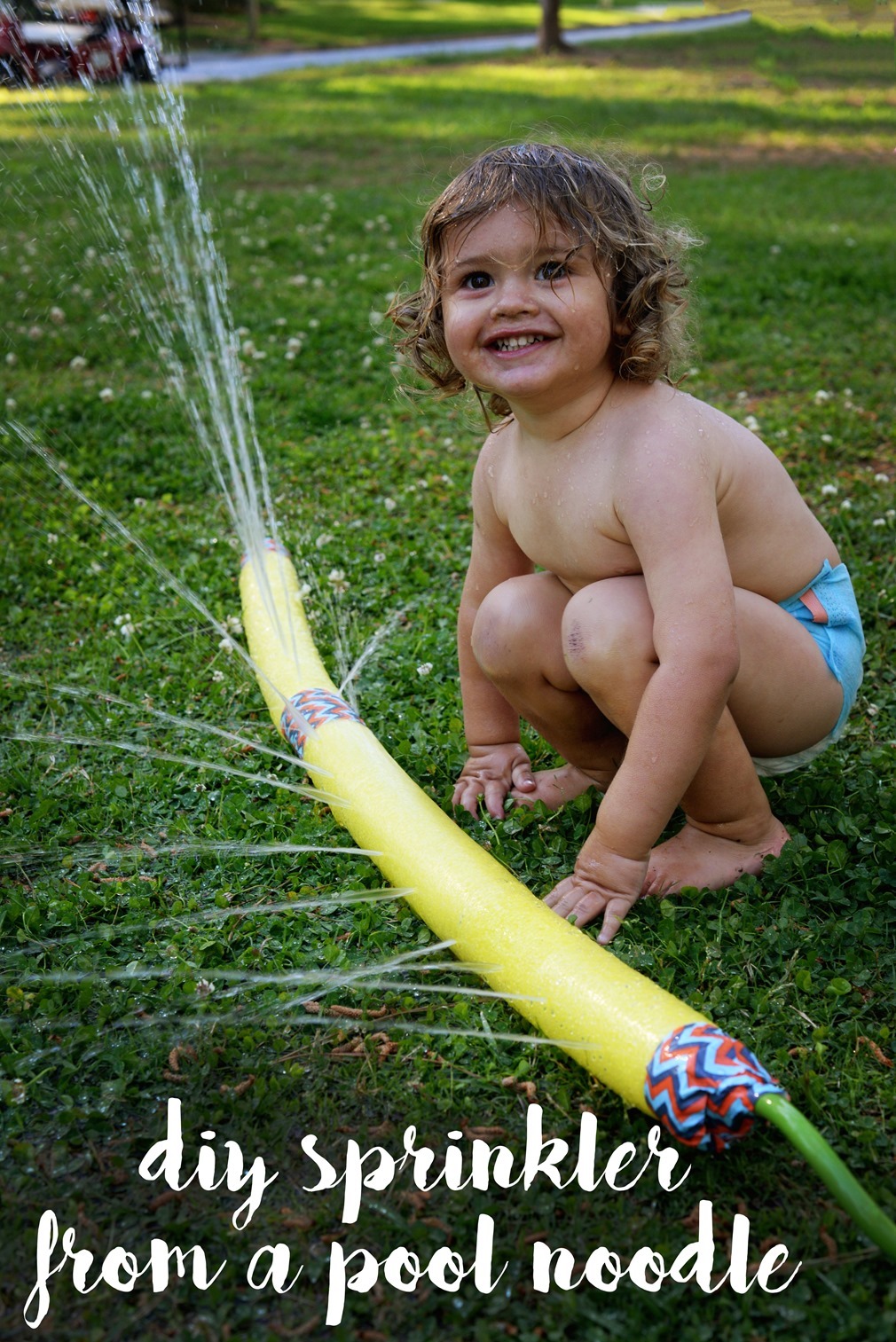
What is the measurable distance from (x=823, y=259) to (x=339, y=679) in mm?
4887

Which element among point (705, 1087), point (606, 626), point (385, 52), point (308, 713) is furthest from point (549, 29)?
point (705, 1087)

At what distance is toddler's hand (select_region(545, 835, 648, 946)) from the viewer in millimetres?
2344

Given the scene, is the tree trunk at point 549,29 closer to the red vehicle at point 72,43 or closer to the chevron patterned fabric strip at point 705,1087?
the red vehicle at point 72,43

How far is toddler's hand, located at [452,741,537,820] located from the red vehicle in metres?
2.22

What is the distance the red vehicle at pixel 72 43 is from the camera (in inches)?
175

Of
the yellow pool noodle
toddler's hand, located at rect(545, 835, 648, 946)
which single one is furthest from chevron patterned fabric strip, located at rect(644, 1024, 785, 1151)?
toddler's hand, located at rect(545, 835, 648, 946)

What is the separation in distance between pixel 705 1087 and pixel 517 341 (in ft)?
4.16

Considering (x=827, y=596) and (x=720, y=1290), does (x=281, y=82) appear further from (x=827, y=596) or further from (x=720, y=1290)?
(x=720, y=1290)

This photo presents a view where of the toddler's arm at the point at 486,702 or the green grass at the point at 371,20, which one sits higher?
the green grass at the point at 371,20

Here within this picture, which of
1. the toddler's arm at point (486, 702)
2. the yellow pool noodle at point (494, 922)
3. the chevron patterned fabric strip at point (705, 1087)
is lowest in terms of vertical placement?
the chevron patterned fabric strip at point (705, 1087)

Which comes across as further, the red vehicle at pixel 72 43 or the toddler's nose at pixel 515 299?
the red vehicle at pixel 72 43

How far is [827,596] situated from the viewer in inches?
102

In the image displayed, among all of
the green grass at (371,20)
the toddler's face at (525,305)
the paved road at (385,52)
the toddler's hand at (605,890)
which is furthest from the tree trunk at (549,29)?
the toddler's hand at (605,890)

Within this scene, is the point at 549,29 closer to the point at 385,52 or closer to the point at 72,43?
the point at 385,52
